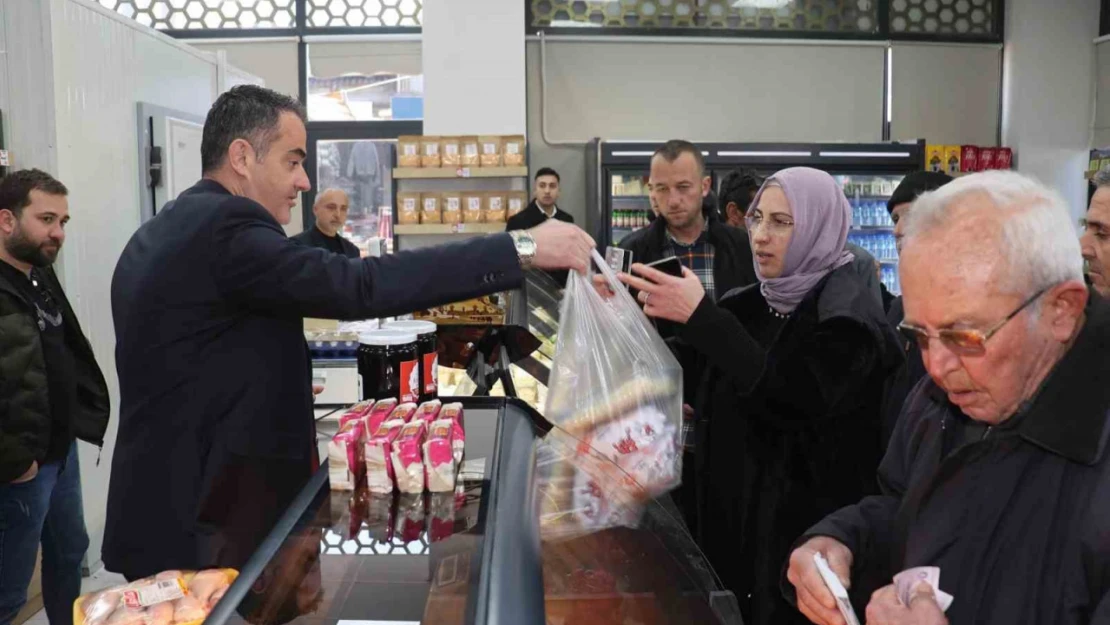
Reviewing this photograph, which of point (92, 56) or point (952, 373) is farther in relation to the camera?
point (92, 56)

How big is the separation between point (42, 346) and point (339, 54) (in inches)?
239

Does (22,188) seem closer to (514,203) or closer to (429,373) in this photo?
(429,373)

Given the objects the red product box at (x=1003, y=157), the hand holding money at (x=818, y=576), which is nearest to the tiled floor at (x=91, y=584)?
the hand holding money at (x=818, y=576)

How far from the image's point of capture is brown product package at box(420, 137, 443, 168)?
689cm

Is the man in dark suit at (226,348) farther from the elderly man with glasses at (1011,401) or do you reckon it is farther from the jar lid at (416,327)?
the elderly man with glasses at (1011,401)

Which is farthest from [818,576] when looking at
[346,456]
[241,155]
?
[241,155]

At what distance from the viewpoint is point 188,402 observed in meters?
1.69

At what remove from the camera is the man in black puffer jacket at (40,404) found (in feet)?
9.77

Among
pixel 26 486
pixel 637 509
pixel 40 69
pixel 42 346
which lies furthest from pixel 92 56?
pixel 637 509

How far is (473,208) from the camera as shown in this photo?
6926 millimetres

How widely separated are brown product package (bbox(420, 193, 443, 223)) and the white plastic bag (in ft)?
16.6

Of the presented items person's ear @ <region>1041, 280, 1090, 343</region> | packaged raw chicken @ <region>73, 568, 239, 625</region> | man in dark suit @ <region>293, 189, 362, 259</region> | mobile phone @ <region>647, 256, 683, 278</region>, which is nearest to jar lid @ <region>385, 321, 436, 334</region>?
packaged raw chicken @ <region>73, 568, 239, 625</region>

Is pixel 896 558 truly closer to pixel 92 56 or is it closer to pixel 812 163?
pixel 92 56

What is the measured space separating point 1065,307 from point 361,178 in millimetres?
8236
